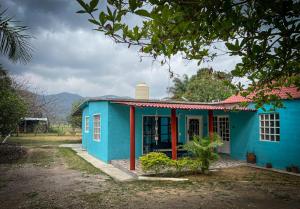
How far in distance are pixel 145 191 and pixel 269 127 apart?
7180 millimetres

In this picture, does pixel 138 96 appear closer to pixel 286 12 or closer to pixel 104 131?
pixel 104 131

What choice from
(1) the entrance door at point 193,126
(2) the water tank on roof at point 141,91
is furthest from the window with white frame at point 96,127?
(1) the entrance door at point 193,126

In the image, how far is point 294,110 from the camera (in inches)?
422

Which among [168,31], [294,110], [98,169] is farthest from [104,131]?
[168,31]

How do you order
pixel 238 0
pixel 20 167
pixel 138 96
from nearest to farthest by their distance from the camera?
pixel 238 0 < pixel 20 167 < pixel 138 96

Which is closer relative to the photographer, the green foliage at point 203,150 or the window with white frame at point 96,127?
the green foliage at point 203,150

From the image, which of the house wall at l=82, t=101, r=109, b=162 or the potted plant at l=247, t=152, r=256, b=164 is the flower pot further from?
the house wall at l=82, t=101, r=109, b=162

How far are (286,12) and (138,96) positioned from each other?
1176 cm

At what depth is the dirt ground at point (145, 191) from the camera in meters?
6.42

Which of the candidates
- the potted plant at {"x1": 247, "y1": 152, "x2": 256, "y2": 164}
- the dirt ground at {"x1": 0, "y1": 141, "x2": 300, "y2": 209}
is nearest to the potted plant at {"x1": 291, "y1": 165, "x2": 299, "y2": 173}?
the dirt ground at {"x1": 0, "y1": 141, "x2": 300, "y2": 209}

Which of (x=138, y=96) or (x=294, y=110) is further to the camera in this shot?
(x=138, y=96)

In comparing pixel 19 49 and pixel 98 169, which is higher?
pixel 19 49

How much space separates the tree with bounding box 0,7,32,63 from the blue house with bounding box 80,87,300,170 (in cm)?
486

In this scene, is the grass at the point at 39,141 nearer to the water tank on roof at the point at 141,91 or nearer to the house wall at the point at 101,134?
the house wall at the point at 101,134
